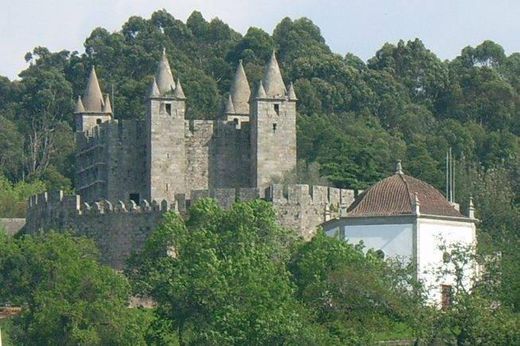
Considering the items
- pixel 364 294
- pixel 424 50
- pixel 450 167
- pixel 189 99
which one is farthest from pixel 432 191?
pixel 424 50

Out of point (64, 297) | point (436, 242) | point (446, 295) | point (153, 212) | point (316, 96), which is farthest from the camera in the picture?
point (316, 96)

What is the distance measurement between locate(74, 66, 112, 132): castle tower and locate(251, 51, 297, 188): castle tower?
8336 mm

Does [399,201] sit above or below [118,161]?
below

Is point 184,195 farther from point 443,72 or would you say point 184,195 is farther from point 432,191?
point 443,72

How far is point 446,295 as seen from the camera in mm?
77500

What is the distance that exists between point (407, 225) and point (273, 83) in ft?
52.9

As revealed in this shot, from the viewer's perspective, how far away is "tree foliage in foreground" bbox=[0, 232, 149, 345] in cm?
7431

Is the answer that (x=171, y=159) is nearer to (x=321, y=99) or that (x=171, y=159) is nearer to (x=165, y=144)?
(x=165, y=144)

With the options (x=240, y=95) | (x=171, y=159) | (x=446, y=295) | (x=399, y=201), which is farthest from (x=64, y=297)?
(x=240, y=95)

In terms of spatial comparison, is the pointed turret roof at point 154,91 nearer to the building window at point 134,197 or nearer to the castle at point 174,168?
the castle at point 174,168

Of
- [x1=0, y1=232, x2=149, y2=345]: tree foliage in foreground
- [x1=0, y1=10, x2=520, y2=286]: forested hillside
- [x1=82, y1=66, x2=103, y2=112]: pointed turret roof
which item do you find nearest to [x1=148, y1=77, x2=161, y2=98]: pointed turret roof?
[x1=82, y1=66, x2=103, y2=112]: pointed turret roof

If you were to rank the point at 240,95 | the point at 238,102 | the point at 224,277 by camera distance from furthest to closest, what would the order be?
the point at 240,95 → the point at 238,102 → the point at 224,277

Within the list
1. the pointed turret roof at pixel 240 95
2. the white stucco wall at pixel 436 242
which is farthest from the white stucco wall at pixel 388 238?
the pointed turret roof at pixel 240 95

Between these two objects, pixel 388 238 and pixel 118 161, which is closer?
pixel 388 238
